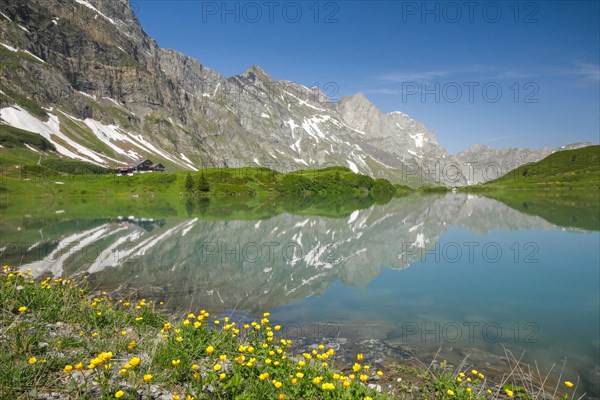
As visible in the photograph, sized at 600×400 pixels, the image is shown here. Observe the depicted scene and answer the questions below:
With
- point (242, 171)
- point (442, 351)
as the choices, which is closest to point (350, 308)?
point (442, 351)

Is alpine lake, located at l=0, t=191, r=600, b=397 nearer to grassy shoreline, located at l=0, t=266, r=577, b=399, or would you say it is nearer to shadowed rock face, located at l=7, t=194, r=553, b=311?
shadowed rock face, located at l=7, t=194, r=553, b=311

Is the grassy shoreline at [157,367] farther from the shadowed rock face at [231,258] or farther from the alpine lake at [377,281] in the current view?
the shadowed rock face at [231,258]

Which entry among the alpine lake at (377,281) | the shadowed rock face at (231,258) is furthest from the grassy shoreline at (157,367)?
the shadowed rock face at (231,258)

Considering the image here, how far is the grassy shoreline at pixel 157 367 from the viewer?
783 centimetres

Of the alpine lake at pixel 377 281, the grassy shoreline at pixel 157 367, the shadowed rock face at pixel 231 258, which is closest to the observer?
the grassy shoreline at pixel 157 367

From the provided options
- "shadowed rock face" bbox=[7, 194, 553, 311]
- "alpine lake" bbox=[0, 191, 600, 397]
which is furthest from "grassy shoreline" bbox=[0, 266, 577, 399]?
"shadowed rock face" bbox=[7, 194, 553, 311]

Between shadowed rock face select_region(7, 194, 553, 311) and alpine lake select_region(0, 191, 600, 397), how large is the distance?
0.47 feet

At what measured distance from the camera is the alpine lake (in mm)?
15789

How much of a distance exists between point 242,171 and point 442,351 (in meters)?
171

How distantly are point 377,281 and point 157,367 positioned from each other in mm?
19775

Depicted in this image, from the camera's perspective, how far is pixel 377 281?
26.6 meters

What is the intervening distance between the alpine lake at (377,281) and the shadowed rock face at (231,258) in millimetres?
143

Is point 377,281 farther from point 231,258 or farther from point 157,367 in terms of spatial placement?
point 157,367

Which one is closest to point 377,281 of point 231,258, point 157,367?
point 231,258
